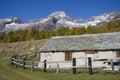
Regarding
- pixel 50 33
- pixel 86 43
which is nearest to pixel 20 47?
pixel 50 33

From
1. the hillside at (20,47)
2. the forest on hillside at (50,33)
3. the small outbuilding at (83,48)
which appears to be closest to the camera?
the small outbuilding at (83,48)

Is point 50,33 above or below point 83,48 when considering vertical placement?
above

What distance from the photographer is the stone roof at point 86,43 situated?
123 feet

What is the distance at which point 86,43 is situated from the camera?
40.1 metres

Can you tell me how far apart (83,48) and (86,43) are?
5.85 feet

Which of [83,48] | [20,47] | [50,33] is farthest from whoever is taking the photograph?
[50,33]

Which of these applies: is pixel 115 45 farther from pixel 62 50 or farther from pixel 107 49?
pixel 62 50

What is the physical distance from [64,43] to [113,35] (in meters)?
8.85

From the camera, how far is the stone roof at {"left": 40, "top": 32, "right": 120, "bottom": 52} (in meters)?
37.4

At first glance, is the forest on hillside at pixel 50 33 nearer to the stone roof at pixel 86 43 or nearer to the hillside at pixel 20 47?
the hillside at pixel 20 47

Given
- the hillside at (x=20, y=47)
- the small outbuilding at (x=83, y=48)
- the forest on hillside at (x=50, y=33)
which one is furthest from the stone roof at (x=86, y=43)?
the forest on hillside at (x=50, y=33)

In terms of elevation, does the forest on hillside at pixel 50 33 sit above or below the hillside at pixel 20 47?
above

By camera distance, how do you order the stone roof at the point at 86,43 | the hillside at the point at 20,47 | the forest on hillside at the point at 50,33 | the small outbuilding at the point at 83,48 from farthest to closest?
the forest on hillside at the point at 50,33, the hillside at the point at 20,47, the stone roof at the point at 86,43, the small outbuilding at the point at 83,48

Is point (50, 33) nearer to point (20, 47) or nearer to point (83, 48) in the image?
point (20, 47)
